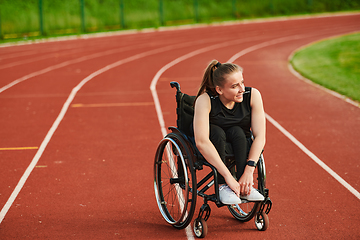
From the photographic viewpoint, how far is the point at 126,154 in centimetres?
587

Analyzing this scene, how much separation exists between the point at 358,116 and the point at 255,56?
8.44m

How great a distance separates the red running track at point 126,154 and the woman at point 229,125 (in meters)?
0.55

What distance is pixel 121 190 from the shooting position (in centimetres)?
468

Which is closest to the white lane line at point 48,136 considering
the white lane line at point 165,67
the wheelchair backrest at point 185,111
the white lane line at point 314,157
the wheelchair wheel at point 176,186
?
the wheelchair wheel at point 176,186

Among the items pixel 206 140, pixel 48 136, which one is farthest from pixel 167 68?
pixel 206 140

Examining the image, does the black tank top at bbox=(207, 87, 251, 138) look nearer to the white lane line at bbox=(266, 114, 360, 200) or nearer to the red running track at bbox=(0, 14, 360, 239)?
the red running track at bbox=(0, 14, 360, 239)

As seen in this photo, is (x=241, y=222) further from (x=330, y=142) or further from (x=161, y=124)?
(x=161, y=124)

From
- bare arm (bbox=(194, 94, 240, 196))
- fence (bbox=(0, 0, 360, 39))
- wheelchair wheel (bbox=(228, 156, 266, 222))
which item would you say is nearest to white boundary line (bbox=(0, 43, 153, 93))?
wheelchair wheel (bbox=(228, 156, 266, 222))

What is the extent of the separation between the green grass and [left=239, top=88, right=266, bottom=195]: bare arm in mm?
5799

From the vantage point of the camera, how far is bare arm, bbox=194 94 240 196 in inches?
133

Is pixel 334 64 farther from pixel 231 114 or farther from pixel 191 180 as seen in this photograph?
pixel 191 180

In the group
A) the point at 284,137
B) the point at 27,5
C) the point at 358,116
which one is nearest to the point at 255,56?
the point at 358,116

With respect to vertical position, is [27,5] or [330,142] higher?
[27,5]

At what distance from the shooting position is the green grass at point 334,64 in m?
10.2
